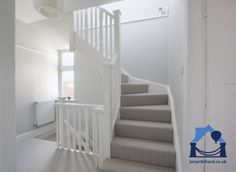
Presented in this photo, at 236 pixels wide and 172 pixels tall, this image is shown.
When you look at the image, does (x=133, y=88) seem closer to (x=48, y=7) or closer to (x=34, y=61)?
(x=48, y=7)

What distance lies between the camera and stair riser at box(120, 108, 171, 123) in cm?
232

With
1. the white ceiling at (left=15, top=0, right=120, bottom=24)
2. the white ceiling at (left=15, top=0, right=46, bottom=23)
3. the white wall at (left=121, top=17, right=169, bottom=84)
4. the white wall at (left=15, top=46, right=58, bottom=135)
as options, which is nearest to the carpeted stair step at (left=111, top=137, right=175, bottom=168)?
the white wall at (left=121, top=17, right=169, bottom=84)

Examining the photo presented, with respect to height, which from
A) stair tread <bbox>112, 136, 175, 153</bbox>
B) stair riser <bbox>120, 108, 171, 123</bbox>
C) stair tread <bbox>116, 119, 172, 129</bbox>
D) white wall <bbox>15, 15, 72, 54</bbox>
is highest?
white wall <bbox>15, 15, 72, 54</bbox>

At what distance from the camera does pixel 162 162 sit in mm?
1802

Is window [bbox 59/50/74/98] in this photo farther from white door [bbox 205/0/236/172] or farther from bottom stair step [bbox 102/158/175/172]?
white door [bbox 205/0/236/172]

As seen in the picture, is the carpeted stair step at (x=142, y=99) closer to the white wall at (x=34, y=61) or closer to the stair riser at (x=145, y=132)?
the stair riser at (x=145, y=132)

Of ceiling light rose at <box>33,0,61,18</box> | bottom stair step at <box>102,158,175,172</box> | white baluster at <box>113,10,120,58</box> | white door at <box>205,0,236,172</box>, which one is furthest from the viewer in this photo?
white baluster at <box>113,10,120,58</box>

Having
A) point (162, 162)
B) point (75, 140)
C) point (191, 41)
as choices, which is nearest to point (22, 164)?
point (75, 140)

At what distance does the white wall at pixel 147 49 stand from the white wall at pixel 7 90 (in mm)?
2817

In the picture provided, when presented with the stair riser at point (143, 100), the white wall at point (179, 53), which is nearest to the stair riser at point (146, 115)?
the stair riser at point (143, 100)

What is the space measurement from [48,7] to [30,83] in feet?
7.85

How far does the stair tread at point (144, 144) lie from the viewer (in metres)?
1.86

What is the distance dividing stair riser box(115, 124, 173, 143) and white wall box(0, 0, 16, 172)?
4.70 ft

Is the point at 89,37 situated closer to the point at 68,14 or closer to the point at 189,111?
the point at 68,14
